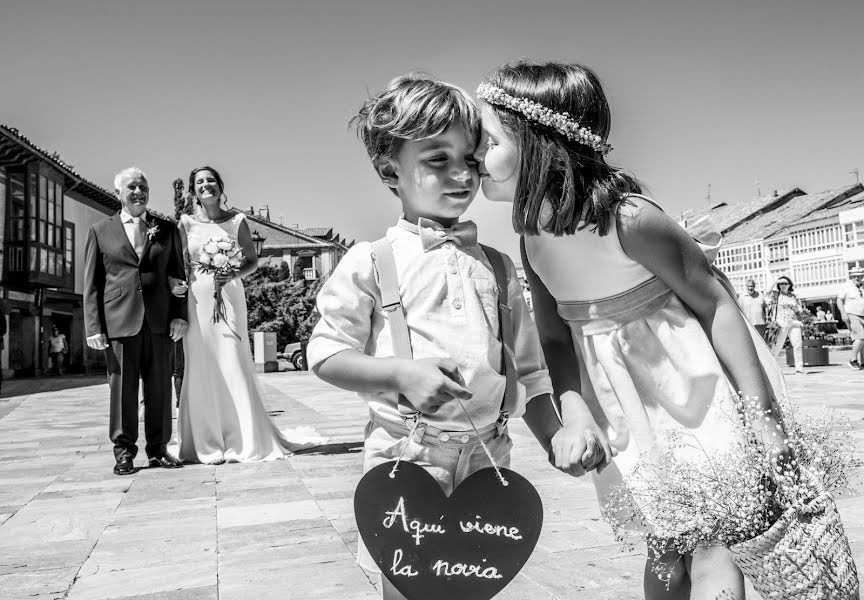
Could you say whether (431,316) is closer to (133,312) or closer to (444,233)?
(444,233)

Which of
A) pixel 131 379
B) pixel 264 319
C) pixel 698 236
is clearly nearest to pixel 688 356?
pixel 698 236

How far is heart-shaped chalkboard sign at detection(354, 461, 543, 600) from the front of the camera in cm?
148

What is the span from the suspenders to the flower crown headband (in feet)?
1.15

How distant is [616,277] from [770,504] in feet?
1.81

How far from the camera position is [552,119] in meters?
1.59

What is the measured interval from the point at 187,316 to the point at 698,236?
179 inches

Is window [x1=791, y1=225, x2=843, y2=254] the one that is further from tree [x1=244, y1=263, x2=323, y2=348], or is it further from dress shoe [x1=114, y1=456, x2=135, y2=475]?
dress shoe [x1=114, y1=456, x2=135, y2=475]

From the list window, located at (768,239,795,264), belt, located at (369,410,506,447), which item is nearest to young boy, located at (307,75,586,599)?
belt, located at (369,410,506,447)

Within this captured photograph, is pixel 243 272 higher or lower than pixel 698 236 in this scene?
higher

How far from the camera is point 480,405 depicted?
1.61 m

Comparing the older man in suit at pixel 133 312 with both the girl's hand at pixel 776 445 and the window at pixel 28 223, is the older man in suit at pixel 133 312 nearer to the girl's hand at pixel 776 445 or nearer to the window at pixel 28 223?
the girl's hand at pixel 776 445

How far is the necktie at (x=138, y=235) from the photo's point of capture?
5.39 meters

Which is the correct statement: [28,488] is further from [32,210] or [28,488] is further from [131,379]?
[32,210]

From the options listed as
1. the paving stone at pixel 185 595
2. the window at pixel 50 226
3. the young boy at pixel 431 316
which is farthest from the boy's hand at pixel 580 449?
the window at pixel 50 226
